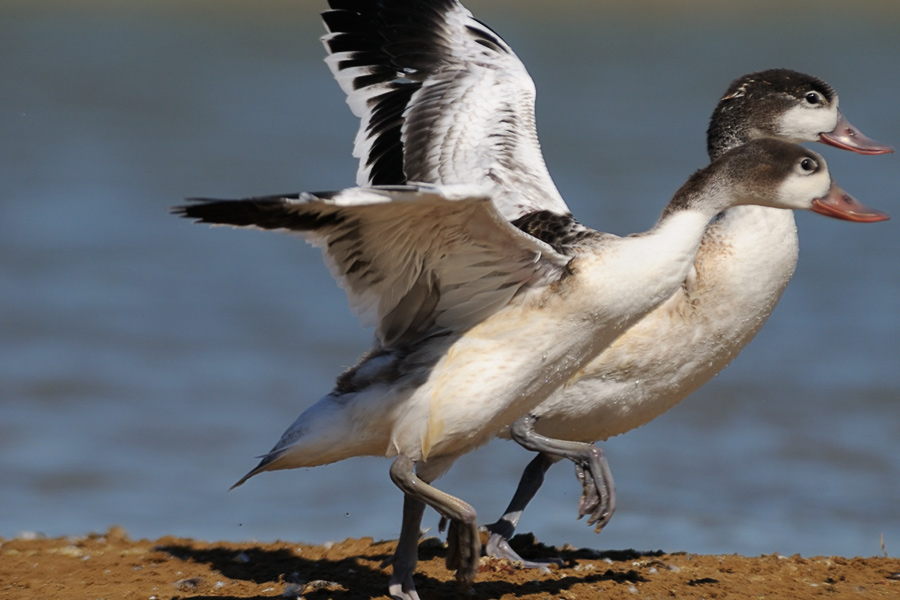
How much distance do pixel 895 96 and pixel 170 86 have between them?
34.9 ft

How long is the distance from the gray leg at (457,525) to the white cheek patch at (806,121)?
3417 mm

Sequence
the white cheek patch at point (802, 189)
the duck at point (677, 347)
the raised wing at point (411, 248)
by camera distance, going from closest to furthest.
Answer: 1. the raised wing at point (411, 248)
2. the white cheek patch at point (802, 189)
3. the duck at point (677, 347)

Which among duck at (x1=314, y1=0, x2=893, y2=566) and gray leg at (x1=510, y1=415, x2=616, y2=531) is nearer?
gray leg at (x1=510, y1=415, x2=616, y2=531)

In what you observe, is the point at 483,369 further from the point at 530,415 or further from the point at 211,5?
the point at 211,5

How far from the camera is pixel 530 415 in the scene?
671cm

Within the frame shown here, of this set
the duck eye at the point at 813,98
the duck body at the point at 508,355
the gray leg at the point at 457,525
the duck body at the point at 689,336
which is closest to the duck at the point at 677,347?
the duck body at the point at 689,336

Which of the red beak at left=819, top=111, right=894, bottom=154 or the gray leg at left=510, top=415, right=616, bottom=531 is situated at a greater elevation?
the red beak at left=819, top=111, right=894, bottom=154

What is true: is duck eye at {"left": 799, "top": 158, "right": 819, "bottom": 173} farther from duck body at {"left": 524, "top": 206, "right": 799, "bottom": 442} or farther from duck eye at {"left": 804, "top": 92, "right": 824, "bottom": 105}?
duck eye at {"left": 804, "top": 92, "right": 824, "bottom": 105}

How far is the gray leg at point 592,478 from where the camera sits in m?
6.12

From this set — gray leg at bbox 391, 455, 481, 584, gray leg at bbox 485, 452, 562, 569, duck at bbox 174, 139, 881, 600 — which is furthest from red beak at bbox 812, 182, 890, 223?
gray leg at bbox 391, 455, 481, 584

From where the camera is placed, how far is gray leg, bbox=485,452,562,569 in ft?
22.5

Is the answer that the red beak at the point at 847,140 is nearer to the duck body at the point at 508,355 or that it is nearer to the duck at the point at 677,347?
the duck at the point at 677,347

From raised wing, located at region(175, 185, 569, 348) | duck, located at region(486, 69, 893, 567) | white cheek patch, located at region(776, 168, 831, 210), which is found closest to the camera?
raised wing, located at region(175, 185, 569, 348)

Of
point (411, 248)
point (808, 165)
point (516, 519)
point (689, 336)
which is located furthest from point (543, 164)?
point (411, 248)
